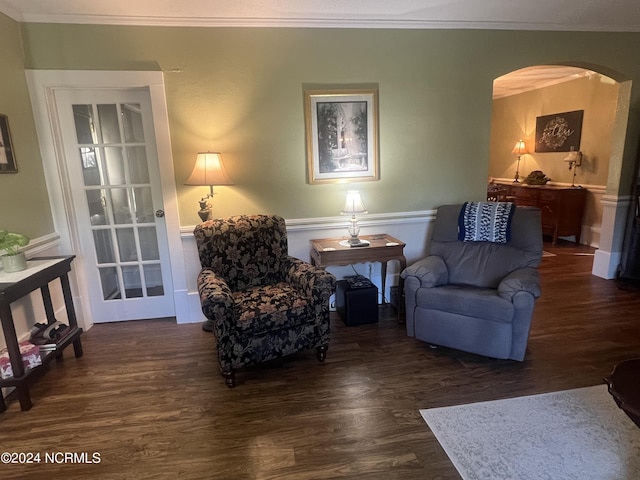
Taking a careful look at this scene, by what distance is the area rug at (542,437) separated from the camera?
1596 mm

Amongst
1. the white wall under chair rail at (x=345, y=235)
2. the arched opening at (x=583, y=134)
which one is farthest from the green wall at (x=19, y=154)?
the arched opening at (x=583, y=134)

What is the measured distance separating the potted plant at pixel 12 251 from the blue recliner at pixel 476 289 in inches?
97.9

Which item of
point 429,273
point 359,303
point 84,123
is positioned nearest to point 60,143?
point 84,123

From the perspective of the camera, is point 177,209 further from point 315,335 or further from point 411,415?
point 411,415

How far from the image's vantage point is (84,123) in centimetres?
292

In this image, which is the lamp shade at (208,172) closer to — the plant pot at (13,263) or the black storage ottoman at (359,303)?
the plant pot at (13,263)

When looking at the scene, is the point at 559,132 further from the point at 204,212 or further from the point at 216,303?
the point at 216,303

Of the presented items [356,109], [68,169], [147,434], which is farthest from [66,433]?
[356,109]

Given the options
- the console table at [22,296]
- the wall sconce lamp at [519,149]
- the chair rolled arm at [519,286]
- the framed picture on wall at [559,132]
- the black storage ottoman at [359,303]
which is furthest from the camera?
the wall sconce lamp at [519,149]

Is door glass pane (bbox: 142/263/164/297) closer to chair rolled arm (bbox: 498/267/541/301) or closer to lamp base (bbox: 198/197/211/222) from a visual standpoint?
lamp base (bbox: 198/197/211/222)

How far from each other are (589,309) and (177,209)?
12.1 ft

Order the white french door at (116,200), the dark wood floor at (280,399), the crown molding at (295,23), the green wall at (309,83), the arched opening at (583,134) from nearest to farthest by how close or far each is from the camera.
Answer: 1. the dark wood floor at (280,399)
2. the crown molding at (295,23)
3. the green wall at (309,83)
4. the white french door at (116,200)
5. the arched opening at (583,134)

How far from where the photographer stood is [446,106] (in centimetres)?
325

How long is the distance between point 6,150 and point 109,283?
1.30 metres
